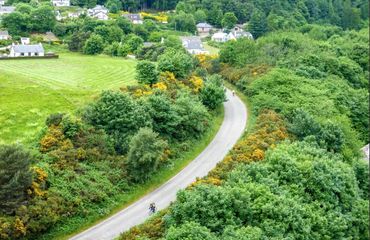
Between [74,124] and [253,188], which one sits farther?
[74,124]

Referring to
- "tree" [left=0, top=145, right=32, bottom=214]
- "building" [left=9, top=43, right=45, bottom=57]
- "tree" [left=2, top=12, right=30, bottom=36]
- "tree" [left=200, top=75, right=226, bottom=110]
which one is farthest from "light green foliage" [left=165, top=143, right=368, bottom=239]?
"tree" [left=2, top=12, right=30, bottom=36]

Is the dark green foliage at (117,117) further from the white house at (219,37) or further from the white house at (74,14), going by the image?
the white house at (219,37)

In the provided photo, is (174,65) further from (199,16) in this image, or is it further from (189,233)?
(199,16)

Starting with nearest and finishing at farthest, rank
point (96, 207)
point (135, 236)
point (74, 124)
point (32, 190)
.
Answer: point (135, 236)
point (32, 190)
point (96, 207)
point (74, 124)

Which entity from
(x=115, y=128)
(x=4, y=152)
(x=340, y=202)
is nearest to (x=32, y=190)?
(x=4, y=152)

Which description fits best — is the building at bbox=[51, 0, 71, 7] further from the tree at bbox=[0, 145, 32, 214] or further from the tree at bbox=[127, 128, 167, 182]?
the tree at bbox=[0, 145, 32, 214]

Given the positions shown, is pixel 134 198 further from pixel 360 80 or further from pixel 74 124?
pixel 360 80

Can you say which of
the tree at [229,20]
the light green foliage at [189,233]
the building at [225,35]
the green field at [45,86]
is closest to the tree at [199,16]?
the tree at [229,20]
